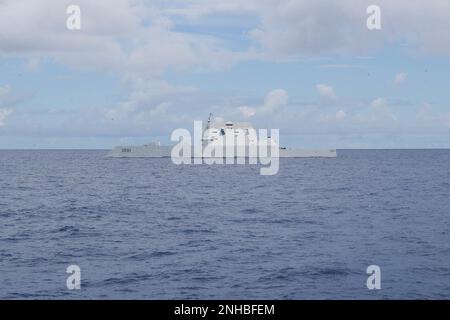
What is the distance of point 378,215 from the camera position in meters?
36.7

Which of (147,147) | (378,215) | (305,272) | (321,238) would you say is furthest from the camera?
(147,147)

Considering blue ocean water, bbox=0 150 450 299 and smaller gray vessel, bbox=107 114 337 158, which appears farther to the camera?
smaller gray vessel, bbox=107 114 337 158

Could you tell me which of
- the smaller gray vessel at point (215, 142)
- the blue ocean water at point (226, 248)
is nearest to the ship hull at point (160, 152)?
the smaller gray vessel at point (215, 142)

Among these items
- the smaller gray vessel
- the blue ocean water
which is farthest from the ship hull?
the blue ocean water

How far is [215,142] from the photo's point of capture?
140m

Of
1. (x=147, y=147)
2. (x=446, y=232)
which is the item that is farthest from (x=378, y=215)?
(x=147, y=147)

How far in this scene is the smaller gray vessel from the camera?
140m

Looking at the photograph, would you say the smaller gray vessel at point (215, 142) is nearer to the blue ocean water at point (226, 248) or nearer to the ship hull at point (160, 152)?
the ship hull at point (160, 152)

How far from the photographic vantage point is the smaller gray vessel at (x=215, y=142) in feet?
458

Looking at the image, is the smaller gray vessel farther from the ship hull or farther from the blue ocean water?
the blue ocean water

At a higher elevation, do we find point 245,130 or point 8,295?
point 245,130
